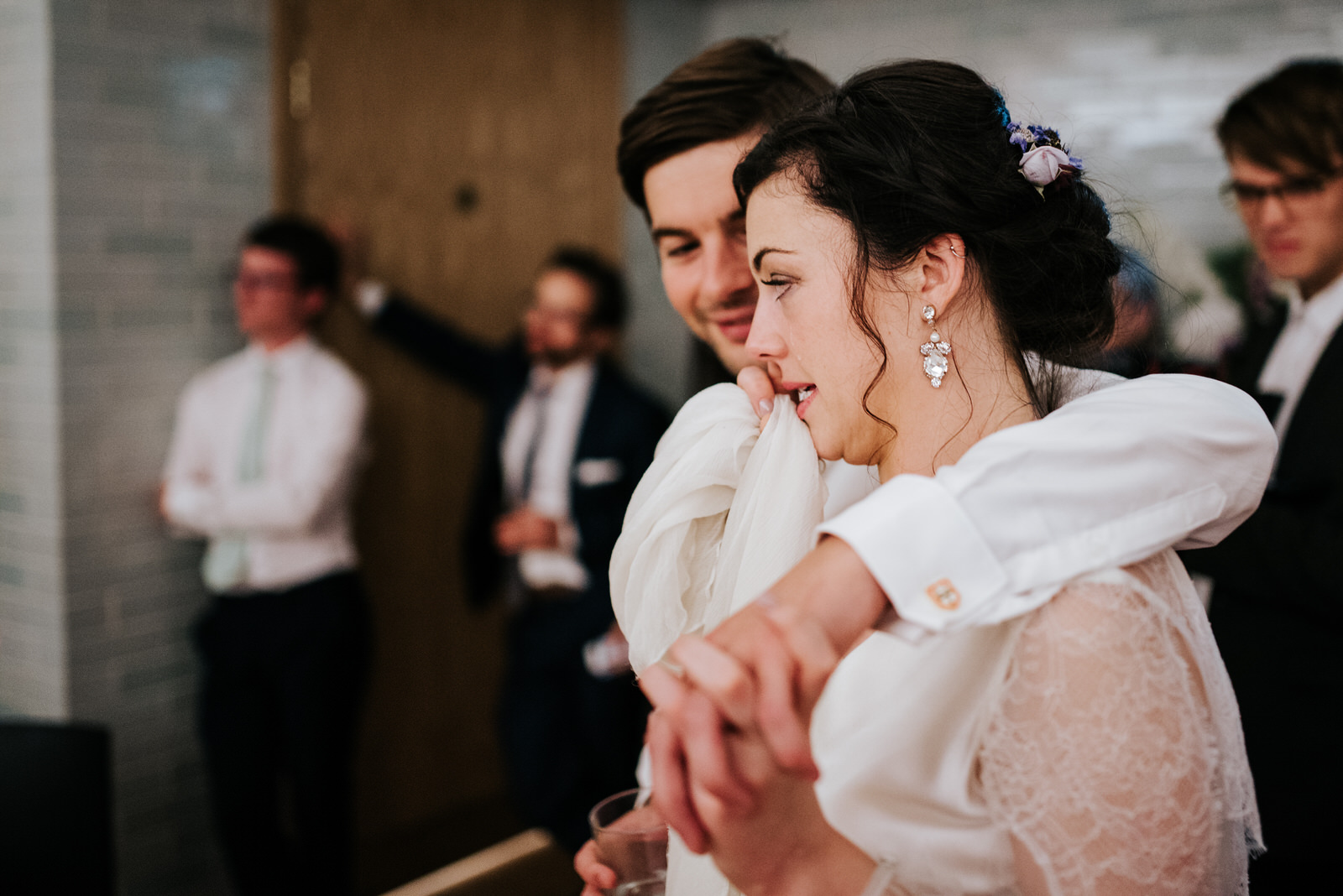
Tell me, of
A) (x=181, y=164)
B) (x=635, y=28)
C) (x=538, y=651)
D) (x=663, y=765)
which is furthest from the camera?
(x=635, y=28)

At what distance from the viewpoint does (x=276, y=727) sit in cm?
289

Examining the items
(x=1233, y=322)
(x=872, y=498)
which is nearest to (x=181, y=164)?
(x=872, y=498)

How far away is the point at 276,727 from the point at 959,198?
2.59 m

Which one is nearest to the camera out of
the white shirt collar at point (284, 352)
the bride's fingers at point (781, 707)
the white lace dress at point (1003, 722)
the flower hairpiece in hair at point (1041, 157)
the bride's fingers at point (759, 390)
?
the bride's fingers at point (781, 707)

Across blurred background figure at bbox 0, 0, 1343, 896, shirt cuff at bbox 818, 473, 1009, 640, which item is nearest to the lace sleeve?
shirt cuff at bbox 818, 473, 1009, 640

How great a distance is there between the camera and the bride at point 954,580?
811 mm

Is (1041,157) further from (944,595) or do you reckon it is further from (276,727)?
(276,727)

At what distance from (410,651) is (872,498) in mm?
3155

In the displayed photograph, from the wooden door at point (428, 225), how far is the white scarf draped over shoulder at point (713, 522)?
244cm

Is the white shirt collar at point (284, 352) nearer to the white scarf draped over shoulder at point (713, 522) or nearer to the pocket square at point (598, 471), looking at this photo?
the pocket square at point (598, 471)

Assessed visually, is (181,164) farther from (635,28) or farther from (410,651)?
(635,28)

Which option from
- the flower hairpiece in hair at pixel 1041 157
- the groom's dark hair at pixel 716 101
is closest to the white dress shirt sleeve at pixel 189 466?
the groom's dark hair at pixel 716 101

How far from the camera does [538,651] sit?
311cm

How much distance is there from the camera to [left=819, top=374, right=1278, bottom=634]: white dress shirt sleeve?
0.71 m
